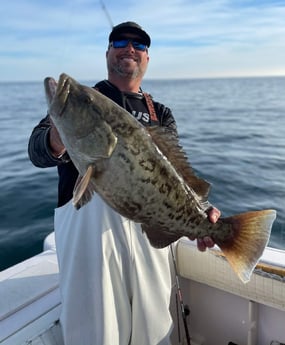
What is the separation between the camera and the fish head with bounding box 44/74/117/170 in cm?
219

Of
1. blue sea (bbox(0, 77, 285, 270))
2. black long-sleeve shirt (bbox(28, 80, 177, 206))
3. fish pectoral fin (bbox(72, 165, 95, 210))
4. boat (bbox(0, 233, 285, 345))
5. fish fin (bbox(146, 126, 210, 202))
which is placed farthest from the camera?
blue sea (bbox(0, 77, 285, 270))

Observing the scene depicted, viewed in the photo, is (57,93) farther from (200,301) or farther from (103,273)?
(200,301)

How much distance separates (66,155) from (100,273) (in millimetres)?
892

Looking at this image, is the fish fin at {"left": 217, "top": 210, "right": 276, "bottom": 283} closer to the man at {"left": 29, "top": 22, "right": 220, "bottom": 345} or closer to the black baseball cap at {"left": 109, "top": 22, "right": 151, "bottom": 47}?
the man at {"left": 29, "top": 22, "right": 220, "bottom": 345}

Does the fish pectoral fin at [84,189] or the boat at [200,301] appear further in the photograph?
the boat at [200,301]

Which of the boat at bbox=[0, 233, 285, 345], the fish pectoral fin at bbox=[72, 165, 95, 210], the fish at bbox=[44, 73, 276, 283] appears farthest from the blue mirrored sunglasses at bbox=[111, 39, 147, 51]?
the boat at bbox=[0, 233, 285, 345]

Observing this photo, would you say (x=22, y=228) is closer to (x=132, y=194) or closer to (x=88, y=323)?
(x=88, y=323)

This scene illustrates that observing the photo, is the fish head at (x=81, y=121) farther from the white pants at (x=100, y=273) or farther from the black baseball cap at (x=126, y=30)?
the black baseball cap at (x=126, y=30)

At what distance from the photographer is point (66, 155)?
9.07ft

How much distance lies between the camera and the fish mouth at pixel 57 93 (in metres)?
2.20

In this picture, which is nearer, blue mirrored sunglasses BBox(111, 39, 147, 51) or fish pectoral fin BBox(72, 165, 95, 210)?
fish pectoral fin BBox(72, 165, 95, 210)

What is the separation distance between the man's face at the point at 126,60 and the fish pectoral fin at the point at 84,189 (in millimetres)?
1542

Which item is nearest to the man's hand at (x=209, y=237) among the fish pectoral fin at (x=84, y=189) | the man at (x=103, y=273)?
the man at (x=103, y=273)

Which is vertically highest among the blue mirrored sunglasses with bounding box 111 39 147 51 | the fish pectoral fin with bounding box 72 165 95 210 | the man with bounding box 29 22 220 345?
the blue mirrored sunglasses with bounding box 111 39 147 51
